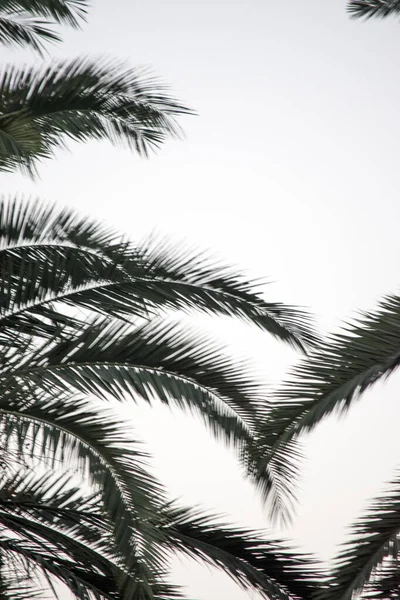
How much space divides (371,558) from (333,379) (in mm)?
658

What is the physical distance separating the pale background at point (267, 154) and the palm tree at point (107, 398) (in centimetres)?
1151

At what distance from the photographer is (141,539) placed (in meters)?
4.26

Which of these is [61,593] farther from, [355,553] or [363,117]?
[363,117]

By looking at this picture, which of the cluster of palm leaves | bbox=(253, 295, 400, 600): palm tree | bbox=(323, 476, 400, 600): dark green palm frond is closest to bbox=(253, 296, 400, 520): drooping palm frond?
bbox=(253, 295, 400, 600): palm tree

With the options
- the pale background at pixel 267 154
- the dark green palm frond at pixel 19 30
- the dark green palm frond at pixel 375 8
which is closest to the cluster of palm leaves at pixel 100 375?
the dark green palm frond at pixel 19 30

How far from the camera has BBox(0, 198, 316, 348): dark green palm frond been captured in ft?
19.3

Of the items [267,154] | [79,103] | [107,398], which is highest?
[267,154]

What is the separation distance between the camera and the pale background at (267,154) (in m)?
19.3

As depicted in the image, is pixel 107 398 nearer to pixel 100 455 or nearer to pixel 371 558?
pixel 100 455

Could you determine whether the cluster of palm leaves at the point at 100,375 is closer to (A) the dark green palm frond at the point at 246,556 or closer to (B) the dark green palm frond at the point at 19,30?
(A) the dark green palm frond at the point at 246,556

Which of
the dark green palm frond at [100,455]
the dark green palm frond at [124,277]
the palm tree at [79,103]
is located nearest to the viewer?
the dark green palm frond at [100,455]

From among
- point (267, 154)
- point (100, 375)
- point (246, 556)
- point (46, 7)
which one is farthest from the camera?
point (267, 154)

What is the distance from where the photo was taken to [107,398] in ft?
15.8

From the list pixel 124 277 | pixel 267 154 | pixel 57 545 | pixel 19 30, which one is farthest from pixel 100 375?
pixel 267 154
